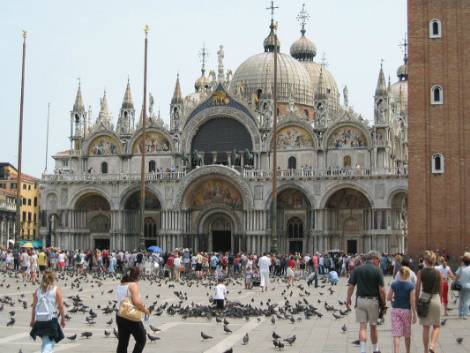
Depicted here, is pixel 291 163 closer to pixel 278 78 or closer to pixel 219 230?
pixel 219 230

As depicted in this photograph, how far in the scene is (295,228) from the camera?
65.6 meters

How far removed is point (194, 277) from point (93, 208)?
28.7m

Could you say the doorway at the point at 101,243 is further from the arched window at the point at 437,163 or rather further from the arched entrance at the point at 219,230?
the arched window at the point at 437,163

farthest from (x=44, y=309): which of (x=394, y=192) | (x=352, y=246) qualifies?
(x=352, y=246)

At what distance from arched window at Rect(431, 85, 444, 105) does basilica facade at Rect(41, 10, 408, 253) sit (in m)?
16.5

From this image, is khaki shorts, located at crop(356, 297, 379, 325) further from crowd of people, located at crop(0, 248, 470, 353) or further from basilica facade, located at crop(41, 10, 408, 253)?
basilica facade, located at crop(41, 10, 408, 253)

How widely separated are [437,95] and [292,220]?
22.8 metres

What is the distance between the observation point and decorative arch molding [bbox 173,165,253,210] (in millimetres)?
64250

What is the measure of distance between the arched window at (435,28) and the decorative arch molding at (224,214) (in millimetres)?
25702

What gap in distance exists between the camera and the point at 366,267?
1487 cm

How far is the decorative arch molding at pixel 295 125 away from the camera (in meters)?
64.9

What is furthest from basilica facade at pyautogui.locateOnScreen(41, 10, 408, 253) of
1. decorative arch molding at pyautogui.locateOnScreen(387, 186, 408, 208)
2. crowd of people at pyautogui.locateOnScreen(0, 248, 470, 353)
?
crowd of people at pyautogui.locateOnScreen(0, 248, 470, 353)

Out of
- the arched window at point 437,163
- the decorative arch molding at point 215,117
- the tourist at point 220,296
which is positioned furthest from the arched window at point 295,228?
the tourist at point 220,296

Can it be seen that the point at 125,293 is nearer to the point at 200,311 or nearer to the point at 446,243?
the point at 200,311
